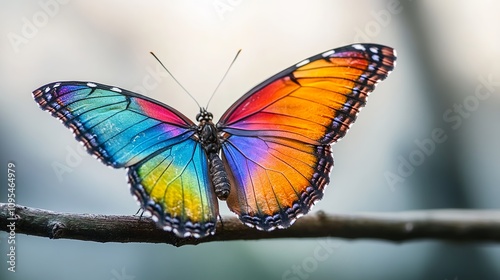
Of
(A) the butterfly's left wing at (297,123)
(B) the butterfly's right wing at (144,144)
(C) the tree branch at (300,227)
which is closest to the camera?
(C) the tree branch at (300,227)

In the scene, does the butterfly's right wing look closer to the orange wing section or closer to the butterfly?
the butterfly

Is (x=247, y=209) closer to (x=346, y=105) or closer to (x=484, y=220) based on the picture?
(x=346, y=105)

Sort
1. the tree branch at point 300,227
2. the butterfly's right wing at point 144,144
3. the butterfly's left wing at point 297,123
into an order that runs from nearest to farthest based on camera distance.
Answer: the tree branch at point 300,227, the butterfly's right wing at point 144,144, the butterfly's left wing at point 297,123

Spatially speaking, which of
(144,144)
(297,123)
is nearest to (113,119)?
(144,144)

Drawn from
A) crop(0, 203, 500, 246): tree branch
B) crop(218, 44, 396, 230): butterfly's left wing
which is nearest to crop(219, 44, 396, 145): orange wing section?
crop(218, 44, 396, 230): butterfly's left wing

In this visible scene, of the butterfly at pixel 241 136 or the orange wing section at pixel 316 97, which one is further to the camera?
the orange wing section at pixel 316 97

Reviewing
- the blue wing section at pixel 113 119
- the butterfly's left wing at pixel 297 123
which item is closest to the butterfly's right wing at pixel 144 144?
the blue wing section at pixel 113 119

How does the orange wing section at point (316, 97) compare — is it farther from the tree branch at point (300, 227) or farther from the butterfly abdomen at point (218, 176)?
the tree branch at point (300, 227)

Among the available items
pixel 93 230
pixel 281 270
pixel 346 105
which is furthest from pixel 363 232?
pixel 281 270
